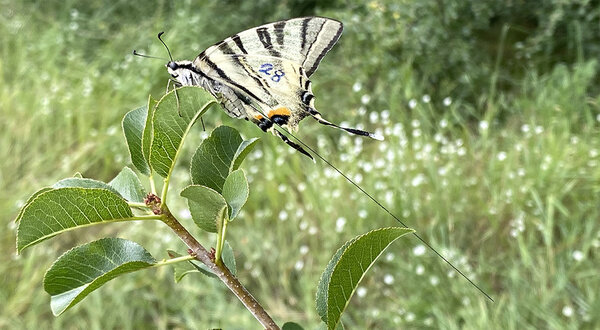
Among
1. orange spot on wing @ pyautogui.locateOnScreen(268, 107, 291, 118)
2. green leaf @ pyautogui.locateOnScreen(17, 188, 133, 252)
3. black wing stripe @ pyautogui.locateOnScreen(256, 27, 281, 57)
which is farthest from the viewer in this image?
orange spot on wing @ pyautogui.locateOnScreen(268, 107, 291, 118)

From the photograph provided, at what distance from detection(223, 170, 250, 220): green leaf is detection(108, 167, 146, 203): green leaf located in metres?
0.08

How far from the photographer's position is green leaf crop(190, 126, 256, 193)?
24.3 inches

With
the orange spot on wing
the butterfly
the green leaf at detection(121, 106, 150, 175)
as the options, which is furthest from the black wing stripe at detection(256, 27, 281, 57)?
the green leaf at detection(121, 106, 150, 175)

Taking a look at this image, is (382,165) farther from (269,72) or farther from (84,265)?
(84,265)

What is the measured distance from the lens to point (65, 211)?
1.71 feet

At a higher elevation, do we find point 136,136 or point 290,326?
point 136,136

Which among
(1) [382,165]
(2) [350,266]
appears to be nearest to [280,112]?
(2) [350,266]

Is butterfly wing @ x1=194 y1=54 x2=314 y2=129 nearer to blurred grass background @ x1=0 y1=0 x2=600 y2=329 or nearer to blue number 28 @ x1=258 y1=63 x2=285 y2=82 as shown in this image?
blue number 28 @ x1=258 y1=63 x2=285 y2=82

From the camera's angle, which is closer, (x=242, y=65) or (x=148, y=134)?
(x=148, y=134)

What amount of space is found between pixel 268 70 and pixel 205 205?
0.44 meters

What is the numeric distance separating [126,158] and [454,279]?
1.86 m

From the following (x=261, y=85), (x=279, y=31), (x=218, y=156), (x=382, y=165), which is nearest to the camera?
(x=218, y=156)

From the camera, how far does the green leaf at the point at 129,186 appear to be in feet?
1.99

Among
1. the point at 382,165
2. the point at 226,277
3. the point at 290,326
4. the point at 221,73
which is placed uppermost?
the point at 221,73
